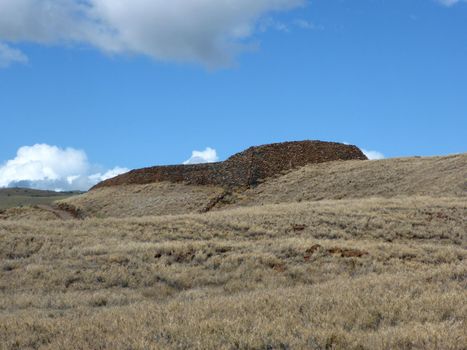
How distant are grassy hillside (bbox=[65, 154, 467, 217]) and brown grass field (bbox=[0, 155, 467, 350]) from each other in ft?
5.14

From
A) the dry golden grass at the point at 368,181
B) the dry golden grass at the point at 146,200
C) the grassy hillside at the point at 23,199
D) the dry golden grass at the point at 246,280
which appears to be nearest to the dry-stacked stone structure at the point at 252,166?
the dry golden grass at the point at 146,200

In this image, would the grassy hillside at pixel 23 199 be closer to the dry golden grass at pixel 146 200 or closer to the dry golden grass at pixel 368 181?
the dry golden grass at pixel 146 200

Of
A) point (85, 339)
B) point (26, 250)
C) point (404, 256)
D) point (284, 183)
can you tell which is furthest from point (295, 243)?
point (284, 183)

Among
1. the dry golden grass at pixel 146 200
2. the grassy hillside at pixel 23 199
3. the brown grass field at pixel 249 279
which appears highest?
the grassy hillside at pixel 23 199

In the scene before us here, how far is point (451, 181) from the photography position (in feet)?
105

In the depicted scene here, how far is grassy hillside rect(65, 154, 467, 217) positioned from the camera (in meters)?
33.7

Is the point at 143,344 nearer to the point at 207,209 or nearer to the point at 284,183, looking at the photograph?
the point at 207,209

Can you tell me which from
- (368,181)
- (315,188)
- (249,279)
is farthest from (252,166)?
(249,279)

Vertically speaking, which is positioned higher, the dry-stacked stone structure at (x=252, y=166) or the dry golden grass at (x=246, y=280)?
the dry-stacked stone structure at (x=252, y=166)

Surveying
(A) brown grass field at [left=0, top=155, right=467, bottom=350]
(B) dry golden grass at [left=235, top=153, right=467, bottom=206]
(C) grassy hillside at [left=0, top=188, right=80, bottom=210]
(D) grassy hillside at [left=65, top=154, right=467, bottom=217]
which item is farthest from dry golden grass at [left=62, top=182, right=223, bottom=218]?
(A) brown grass field at [left=0, top=155, right=467, bottom=350]

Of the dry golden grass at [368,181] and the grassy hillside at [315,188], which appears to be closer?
the dry golden grass at [368,181]

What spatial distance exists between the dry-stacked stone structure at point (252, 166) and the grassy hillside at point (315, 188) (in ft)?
5.01

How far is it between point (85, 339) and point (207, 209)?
31107mm

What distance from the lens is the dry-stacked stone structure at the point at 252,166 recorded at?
45.7 m
